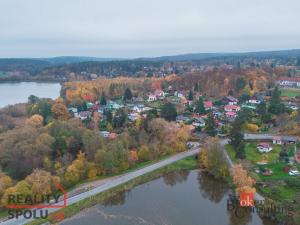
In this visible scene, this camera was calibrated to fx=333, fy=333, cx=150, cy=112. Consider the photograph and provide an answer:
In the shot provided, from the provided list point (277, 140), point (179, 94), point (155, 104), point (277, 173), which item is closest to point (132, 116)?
point (155, 104)

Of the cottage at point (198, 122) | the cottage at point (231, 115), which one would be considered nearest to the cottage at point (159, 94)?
the cottage at point (231, 115)

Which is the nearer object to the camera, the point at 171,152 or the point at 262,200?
the point at 262,200

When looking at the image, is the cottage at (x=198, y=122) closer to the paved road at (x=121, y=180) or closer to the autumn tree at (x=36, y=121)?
the paved road at (x=121, y=180)

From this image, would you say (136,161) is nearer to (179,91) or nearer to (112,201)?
(112,201)

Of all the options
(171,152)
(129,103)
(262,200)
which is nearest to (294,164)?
(262,200)

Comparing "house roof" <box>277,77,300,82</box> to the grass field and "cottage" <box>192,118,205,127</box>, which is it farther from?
"cottage" <box>192,118,205,127</box>
